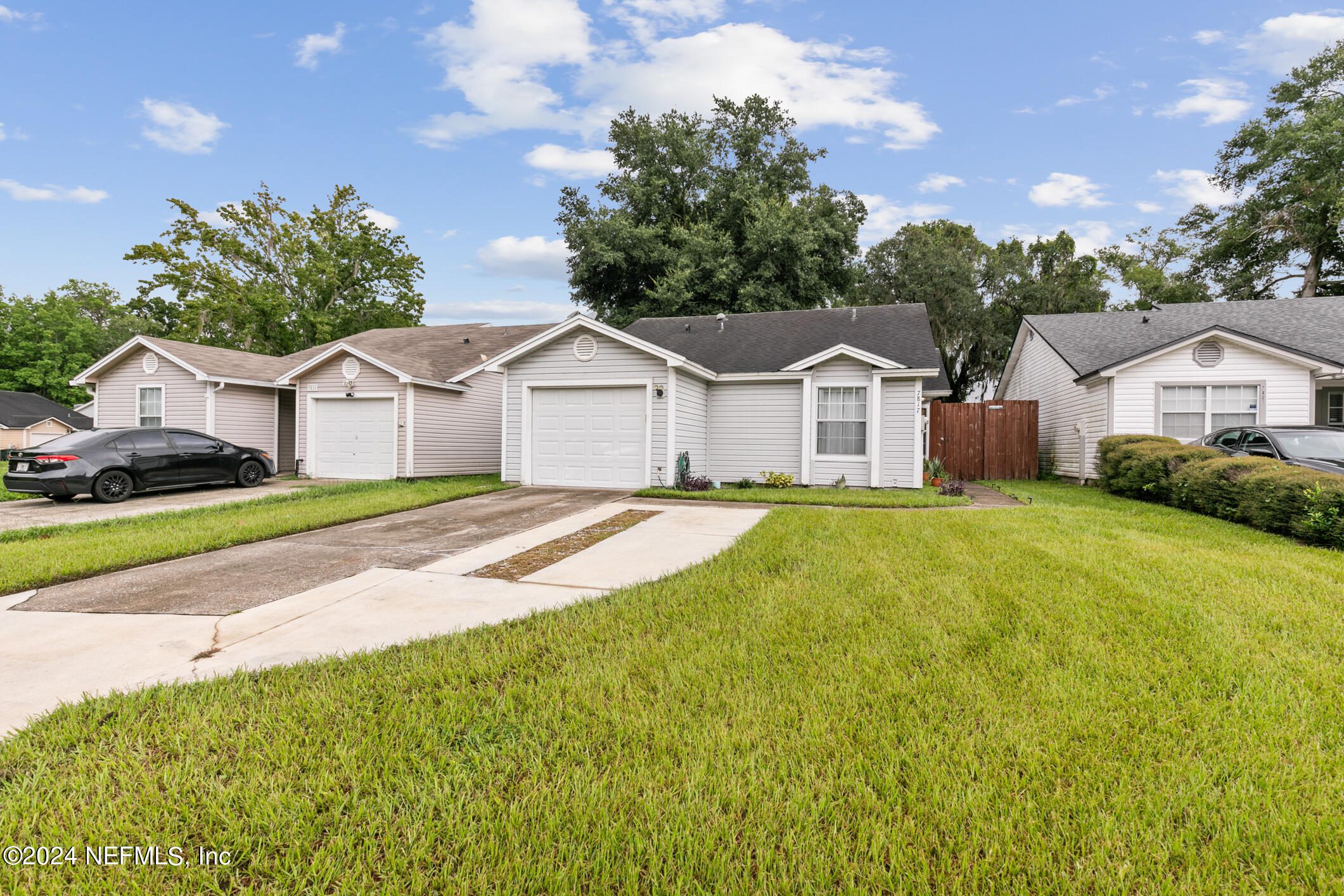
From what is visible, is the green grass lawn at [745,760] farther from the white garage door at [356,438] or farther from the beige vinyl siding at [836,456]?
the white garage door at [356,438]

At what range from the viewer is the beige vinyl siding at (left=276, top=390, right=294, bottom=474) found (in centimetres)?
1791

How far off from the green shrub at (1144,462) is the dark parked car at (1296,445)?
585mm

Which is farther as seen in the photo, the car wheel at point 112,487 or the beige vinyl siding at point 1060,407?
the beige vinyl siding at point 1060,407

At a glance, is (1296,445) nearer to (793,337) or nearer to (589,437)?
(793,337)

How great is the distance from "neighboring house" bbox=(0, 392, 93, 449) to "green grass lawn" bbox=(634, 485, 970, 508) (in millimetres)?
37423

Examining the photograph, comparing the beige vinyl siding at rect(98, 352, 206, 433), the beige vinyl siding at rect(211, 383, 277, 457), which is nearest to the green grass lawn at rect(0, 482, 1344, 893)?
the beige vinyl siding at rect(211, 383, 277, 457)

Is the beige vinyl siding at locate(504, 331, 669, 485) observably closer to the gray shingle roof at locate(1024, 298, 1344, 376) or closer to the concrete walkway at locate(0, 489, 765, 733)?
the concrete walkway at locate(0, 489, 765, 733)

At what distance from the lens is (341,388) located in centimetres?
1500

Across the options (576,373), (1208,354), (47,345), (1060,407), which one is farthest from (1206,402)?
(47,345)

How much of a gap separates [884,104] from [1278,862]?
17.9 metres

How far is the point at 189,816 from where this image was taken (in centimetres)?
196

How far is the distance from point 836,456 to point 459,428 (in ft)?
33.5

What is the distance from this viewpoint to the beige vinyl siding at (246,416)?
16297 mm

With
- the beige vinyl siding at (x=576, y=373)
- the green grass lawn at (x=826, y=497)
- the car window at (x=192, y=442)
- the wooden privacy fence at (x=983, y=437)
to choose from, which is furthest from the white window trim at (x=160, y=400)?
the wooden privacy fence at (x=983, y=437)
